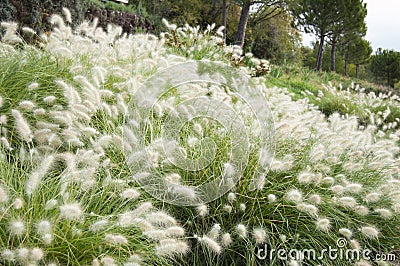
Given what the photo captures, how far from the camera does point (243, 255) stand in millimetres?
2221

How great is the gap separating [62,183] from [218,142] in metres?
1.02

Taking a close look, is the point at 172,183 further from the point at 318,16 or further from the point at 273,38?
the point at 318,16

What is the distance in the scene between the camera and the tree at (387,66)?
1137 inches

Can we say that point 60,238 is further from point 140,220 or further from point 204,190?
point 204,190

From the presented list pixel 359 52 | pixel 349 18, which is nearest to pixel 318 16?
pixel 349 18

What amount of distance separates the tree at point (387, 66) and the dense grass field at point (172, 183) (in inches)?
1162

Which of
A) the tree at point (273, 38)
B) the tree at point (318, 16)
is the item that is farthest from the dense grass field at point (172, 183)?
the tree at point (318, 16)

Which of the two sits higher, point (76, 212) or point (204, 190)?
point (76, 212)

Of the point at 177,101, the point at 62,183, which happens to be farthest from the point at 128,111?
the point at 62,183

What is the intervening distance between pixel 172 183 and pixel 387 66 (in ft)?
102

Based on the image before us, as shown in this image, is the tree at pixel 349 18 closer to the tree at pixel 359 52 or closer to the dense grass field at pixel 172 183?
the tree at pixel 359 52

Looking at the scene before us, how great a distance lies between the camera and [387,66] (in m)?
29.3

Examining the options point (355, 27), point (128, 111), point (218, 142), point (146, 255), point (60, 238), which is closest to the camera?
point (60, 238)

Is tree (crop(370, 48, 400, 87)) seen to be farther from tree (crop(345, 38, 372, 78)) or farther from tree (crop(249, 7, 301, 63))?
tree (crop(249, 7, 301, 63))
